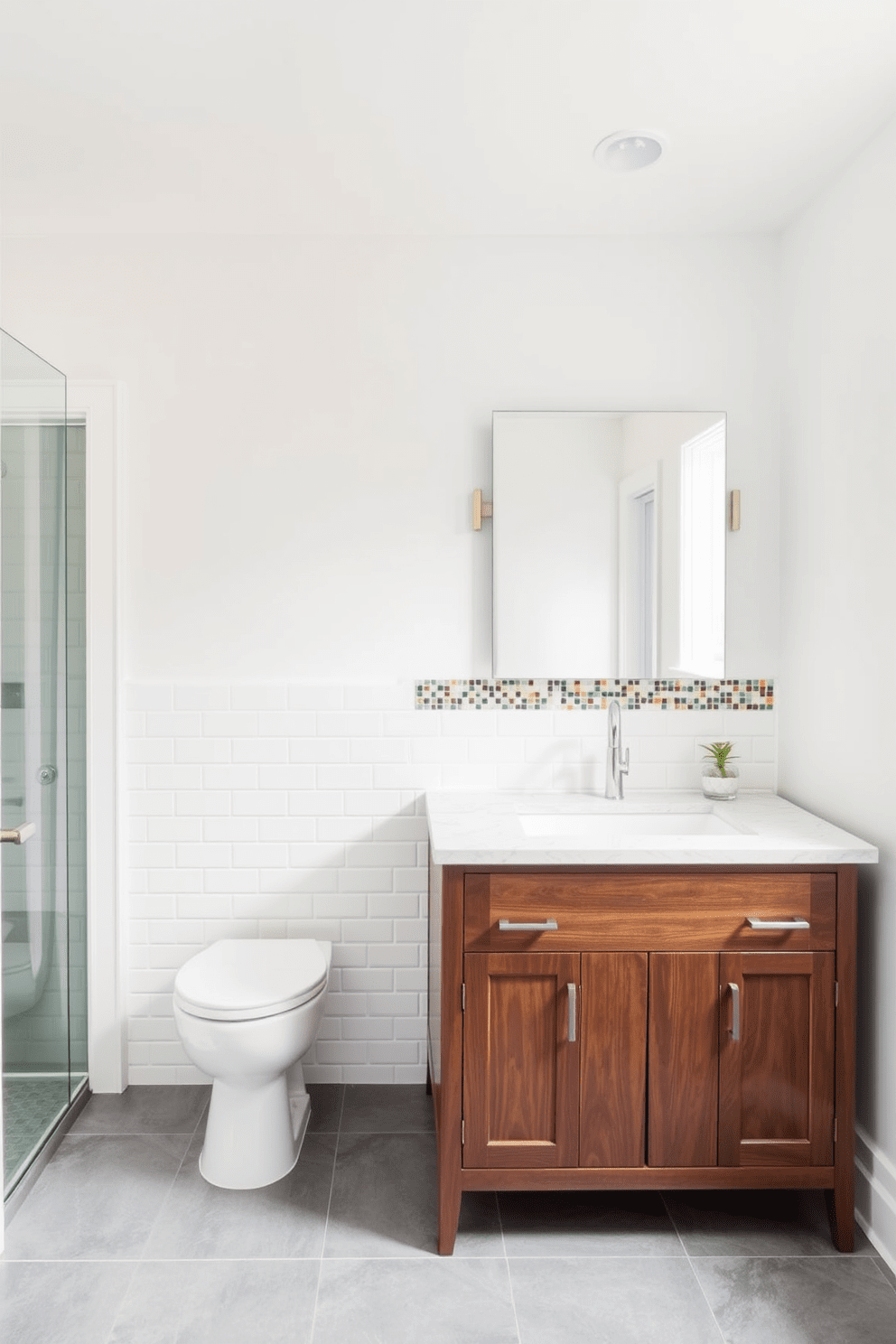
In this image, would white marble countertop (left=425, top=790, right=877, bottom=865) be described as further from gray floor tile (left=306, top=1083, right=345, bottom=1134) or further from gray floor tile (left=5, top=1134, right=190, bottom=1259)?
gray floor tile (left=5, top=1134, right=190, bottom=1259)

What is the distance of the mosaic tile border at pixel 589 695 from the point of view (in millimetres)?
2689

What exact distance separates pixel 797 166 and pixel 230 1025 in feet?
8.23

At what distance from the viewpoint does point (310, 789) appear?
2695 mm

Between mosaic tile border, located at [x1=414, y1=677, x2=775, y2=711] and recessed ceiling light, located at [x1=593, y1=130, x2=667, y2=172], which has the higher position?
recessed ceiling light, located at [x1=593, y1=130, x2=667, y2=172]

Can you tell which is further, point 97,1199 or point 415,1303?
point 97,1199

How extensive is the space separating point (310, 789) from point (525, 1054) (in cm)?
102

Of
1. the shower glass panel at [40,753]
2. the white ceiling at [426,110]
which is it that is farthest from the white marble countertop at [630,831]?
the white ceiling at [426,110]

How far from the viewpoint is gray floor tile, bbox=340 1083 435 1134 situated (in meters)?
2.50

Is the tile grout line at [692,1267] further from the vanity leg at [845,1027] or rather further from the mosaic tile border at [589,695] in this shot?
the mosaic tile border at [589,695]

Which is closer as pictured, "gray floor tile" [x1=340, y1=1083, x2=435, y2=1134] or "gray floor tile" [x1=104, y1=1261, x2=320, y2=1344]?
"gray floor tile" [x1=104, y1=1261, x2=320, y2=1344]

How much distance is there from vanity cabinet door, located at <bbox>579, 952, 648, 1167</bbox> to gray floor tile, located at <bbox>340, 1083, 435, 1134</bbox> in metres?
0.65

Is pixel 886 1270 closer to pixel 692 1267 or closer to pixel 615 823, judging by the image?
pixel 692 1267

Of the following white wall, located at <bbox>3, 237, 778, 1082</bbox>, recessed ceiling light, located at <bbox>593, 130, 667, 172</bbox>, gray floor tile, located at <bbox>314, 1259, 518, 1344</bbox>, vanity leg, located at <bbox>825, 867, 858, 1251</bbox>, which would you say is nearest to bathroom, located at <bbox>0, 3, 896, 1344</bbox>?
white wall, located at <bbox>3, 237, 778, 1082</bbox>

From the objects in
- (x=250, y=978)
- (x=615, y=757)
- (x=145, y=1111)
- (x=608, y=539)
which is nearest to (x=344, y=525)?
(x=608, y=539)
